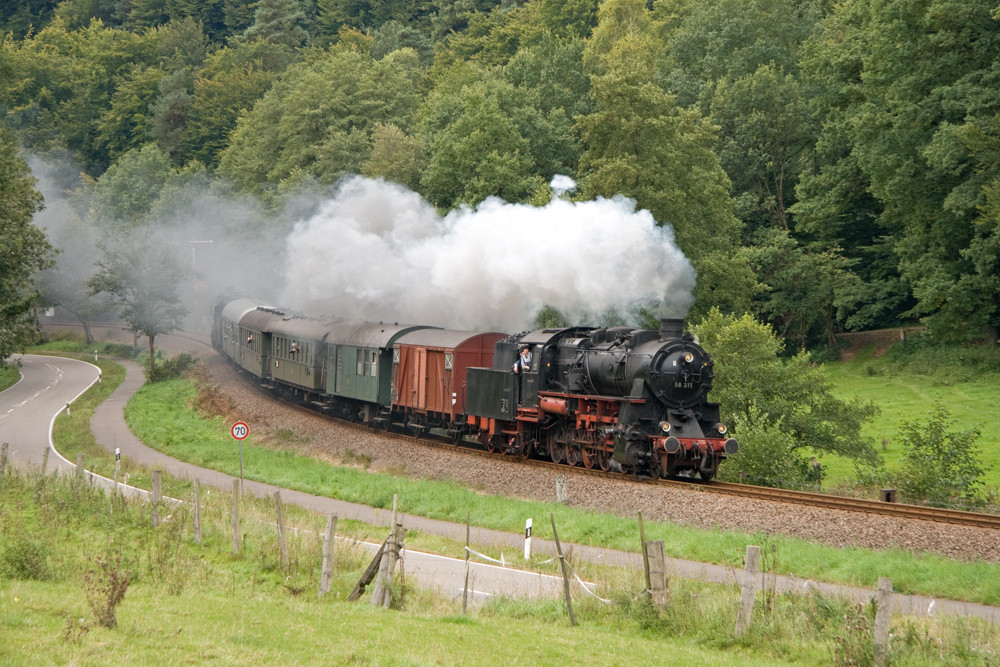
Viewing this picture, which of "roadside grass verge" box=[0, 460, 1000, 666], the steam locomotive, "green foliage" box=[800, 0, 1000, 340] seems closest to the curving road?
the steam locomotive

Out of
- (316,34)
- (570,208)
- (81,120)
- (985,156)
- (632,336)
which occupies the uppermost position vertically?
(316,34)

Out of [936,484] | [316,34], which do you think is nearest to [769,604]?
[936,484]

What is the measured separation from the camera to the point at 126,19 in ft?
527

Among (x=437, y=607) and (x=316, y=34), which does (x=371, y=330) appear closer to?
(x=437, y=607)

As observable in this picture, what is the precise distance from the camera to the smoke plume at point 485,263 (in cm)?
2836

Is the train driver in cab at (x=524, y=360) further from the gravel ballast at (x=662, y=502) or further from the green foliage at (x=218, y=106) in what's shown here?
the green foliage at (x=218, y=106)

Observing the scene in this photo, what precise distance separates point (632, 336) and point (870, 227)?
130 ft

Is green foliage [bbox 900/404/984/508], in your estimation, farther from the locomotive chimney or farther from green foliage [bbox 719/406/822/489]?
the locomotive chimney

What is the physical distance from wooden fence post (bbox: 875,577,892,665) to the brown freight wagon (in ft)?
62.7

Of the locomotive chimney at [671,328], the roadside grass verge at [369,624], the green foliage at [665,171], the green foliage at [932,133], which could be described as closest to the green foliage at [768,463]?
the locomotive chimney at [671,328]

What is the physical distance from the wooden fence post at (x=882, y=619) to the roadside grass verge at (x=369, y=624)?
0.25 metres

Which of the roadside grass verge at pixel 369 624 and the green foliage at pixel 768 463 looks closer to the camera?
the roadside grass verge at pixel 369 624

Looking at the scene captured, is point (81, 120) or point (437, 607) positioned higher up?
point (81, 120)

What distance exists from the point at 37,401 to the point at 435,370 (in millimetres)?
27185
